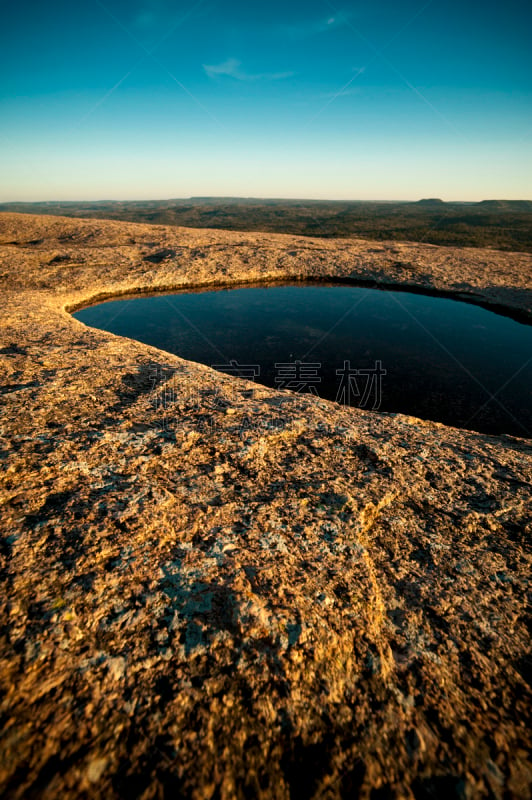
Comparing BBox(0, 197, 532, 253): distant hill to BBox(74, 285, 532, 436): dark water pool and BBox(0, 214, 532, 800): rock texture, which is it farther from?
BBox(0, 214, 532, 800): rock texture

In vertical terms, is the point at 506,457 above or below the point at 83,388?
below

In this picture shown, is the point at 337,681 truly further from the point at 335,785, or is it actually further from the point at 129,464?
the point at 129,464

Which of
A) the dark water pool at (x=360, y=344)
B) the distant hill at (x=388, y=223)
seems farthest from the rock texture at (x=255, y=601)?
the distant hill at (x=388, y=223)

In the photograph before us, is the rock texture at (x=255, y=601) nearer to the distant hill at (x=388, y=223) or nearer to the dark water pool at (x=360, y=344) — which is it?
the dark water pool at (x=360, y=344)

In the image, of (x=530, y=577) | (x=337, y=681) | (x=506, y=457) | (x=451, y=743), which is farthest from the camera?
(x=506, y=457)

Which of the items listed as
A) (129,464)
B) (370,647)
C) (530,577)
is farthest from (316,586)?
(129,464)

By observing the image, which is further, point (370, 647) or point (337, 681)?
point (370, 647)
